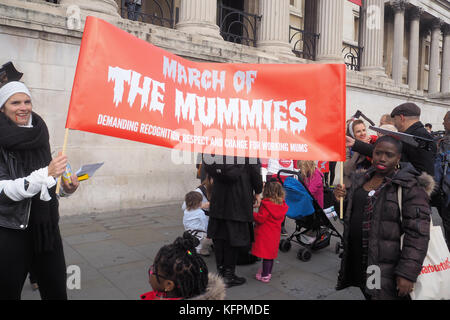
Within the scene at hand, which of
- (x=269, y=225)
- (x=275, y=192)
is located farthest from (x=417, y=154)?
(x=269, y=225)

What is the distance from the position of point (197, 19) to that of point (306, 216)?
19.9 ft

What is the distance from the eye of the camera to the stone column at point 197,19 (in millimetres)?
8953

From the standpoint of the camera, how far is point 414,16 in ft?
80.3

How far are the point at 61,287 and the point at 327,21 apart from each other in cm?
1292

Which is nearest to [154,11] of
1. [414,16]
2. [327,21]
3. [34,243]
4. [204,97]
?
[327,21]

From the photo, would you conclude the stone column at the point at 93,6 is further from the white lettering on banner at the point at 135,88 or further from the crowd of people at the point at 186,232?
the crowd of people at the point at 186,232

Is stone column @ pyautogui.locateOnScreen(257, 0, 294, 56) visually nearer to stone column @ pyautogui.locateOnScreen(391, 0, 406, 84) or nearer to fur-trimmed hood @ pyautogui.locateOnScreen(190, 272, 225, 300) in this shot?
fur-trimmed hood @ pyautogui.locateOnScreen(190, 272, 225, 300)

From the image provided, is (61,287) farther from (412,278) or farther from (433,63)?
(433,63)

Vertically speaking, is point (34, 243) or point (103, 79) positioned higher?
point (103, 79)

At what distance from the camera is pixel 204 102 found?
10.3 ft

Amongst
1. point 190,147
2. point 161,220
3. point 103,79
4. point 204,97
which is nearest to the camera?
point 103,79

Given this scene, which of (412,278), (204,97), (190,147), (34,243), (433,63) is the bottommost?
(412,278)

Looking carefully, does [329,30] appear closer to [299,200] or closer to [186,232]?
[299,200]

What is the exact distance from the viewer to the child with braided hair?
6.09ft
